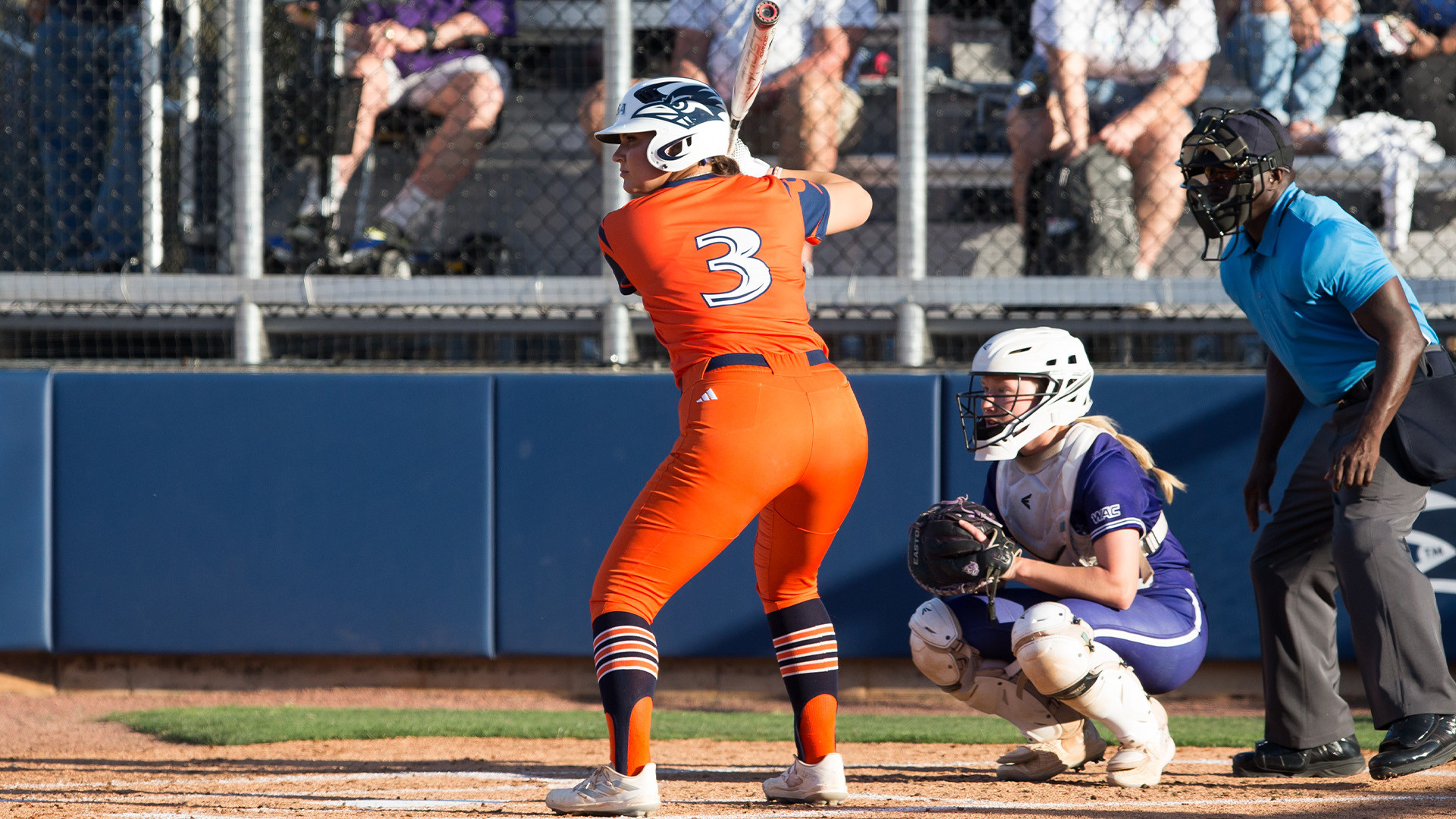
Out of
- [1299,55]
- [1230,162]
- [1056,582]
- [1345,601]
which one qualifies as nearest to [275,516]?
[1056,582]

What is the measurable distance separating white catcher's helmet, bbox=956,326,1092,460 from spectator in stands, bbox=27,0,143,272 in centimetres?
452

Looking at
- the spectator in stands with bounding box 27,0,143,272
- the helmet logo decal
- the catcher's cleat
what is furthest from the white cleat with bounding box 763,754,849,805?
the spectator in stands with bounding box 27,0,143,272

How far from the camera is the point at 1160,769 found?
3578 mm

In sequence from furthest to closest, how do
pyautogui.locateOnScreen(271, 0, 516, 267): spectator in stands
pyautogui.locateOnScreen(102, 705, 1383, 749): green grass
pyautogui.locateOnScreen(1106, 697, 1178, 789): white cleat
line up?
pyautogui.locateOnScreen(271, 0, 516, 267): spectator in stands → pyautogui.locateOnScreen(102, 705, 1383, 749): green grass → pyautogui.locateOnScreen(1106, 697, 1178, 789): white cleat

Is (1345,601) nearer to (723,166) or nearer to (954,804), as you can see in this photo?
(954,804)

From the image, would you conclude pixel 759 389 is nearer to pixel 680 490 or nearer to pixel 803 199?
pixel 680 490

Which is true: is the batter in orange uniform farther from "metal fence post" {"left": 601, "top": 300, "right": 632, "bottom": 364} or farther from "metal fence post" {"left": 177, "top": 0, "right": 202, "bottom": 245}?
"metal fence post" {"left": 177, "top": 0, "right": 202, "bottom": 245}

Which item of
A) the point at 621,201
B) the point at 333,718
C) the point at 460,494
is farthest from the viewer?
the point at 621,201

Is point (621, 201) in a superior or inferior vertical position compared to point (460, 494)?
superior

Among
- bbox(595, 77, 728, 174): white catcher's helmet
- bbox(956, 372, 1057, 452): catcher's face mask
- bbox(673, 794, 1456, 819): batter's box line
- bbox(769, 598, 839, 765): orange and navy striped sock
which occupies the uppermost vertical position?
bbox(595, 77, 728, 174): white catcher's helmet

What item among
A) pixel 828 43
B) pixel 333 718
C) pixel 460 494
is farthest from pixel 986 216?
pixel 333 718

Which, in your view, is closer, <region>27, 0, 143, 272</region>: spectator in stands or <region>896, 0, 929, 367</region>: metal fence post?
<region>896, 0, 929, 367</region>: metal fence post

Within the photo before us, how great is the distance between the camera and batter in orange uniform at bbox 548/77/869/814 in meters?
2.99

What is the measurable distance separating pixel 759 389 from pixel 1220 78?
428cm
